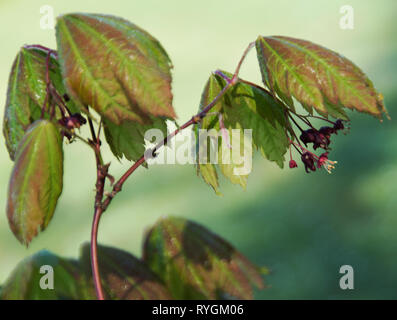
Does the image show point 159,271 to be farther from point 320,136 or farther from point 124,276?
point 320,136

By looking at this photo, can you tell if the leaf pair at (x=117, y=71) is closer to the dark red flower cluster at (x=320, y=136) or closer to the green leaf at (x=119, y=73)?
the green leaf at (x=119, y=73)

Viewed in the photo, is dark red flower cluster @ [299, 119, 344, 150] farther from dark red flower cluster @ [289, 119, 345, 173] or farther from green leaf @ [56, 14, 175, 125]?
green leaf @ [56, 14, 175, 125]

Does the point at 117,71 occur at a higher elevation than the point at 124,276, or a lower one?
higher

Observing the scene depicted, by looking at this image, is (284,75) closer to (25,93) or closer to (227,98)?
(227,98)

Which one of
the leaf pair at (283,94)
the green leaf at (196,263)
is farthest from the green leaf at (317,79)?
the green leaf at (196,263)

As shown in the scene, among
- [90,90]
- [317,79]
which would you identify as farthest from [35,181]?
[317,79]
